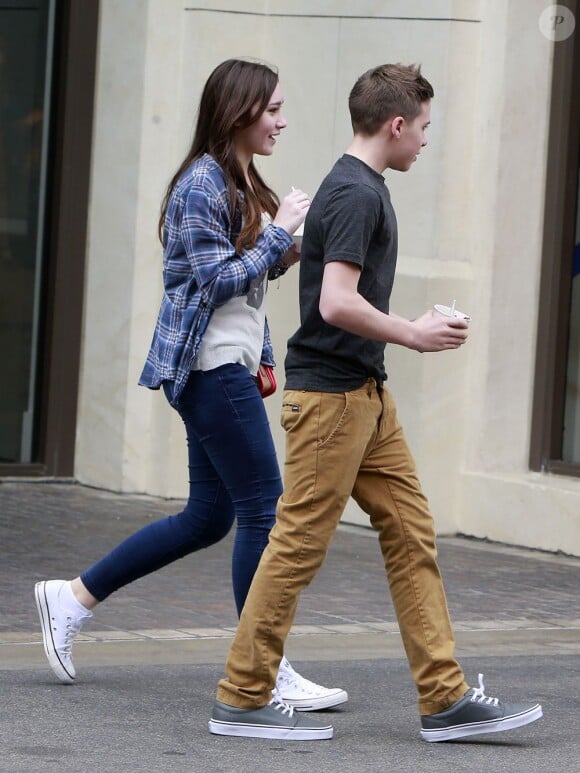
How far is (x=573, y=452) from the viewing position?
941cm

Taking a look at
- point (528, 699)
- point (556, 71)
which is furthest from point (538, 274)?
point (528, 699)

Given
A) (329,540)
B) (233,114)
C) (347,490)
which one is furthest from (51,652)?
(233,114)

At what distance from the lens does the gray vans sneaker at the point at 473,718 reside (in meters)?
4.70

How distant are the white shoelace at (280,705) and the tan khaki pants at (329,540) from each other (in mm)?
44

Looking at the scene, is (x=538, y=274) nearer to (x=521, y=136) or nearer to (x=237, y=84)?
(x=521, y=136)

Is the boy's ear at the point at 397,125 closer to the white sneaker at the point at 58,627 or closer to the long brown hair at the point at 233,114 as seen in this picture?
the long brown hair at the point at 233,114

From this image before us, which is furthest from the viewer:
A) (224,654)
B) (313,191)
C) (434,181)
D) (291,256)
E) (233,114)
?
(313,191)

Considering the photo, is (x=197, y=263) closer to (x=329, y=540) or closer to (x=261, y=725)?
(x=329, y=540)

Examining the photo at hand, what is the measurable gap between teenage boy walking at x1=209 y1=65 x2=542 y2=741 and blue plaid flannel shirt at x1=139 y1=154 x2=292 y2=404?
23 centimetres

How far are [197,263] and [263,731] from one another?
134 cm

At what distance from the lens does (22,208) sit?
10328mm

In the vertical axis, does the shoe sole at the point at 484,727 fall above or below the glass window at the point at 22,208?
below

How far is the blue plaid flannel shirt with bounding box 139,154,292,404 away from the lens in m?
4.82

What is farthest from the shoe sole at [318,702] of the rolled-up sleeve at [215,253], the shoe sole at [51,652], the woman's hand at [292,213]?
the woman's hand at [292,213]
